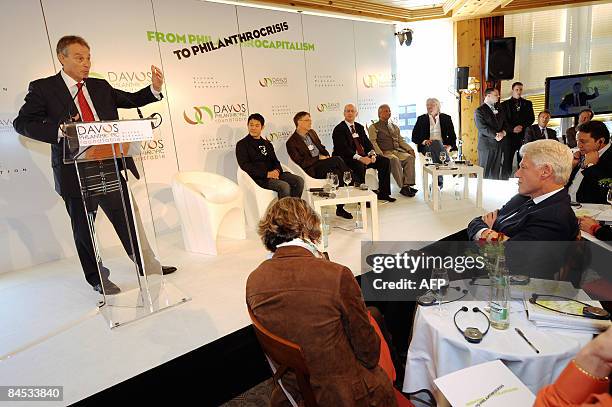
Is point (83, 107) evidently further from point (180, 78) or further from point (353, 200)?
point (353, 200)

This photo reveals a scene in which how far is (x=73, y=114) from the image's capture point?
2625 millimetres

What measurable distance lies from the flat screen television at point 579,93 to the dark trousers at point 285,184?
522 centimetres

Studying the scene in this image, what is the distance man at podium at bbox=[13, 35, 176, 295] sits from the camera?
2.47m

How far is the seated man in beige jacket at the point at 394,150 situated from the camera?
5574mm

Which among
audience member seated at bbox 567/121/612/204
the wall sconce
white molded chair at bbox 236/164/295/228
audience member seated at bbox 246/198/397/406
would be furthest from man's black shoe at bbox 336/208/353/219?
the wall sconce

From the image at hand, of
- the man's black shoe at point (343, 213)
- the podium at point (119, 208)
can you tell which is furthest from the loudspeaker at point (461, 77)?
the podium at point (119, 208)

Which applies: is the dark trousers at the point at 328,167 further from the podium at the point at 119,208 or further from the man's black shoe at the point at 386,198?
the podium at the point at 119,208

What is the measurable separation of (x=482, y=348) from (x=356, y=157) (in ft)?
13.3

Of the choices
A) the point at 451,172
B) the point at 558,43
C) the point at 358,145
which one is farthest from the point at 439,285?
the point at 558,43

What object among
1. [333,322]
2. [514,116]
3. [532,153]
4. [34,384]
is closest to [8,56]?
[34,384]

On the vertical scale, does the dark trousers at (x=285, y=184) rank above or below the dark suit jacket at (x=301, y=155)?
below

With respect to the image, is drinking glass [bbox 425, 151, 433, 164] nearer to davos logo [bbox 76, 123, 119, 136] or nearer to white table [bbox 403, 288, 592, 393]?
white table [bbox 403, 288, 592, 393]

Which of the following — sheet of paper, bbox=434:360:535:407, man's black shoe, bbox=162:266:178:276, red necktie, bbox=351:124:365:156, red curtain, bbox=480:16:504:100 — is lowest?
man's black shoe, bbox=162:266:178:276

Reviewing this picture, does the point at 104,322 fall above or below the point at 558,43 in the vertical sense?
below
